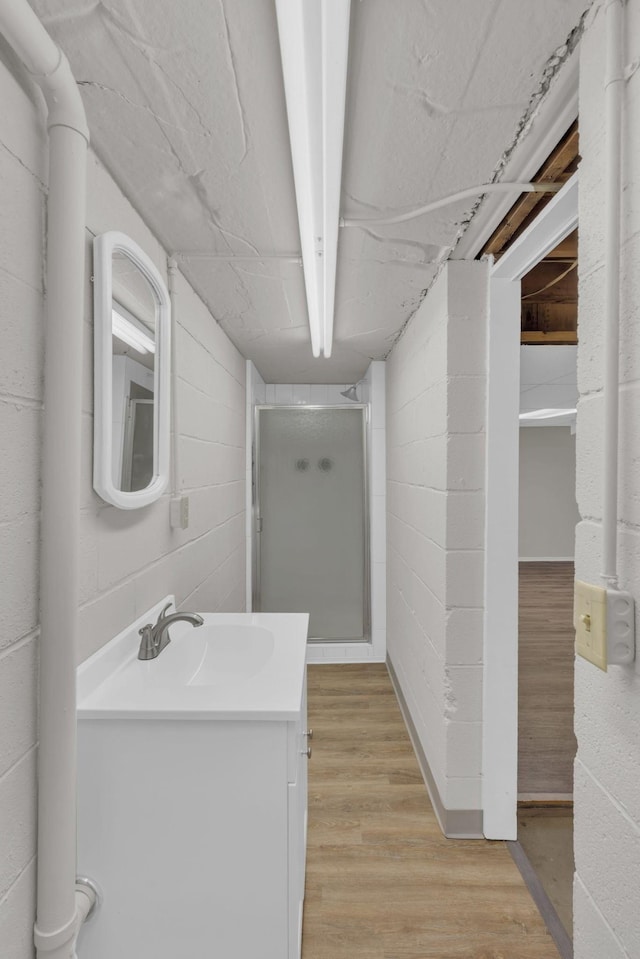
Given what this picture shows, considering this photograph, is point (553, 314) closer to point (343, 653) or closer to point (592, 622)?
point (592, 622)

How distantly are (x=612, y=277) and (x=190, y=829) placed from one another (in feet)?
4.39

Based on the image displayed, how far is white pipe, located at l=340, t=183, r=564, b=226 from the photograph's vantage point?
125 centimetres

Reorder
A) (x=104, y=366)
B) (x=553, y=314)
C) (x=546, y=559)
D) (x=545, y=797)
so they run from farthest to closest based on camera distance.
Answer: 1. (x=546, y=559)
2. (x=553, y=314)
3. (x=545, y=797)
4. (x=104, y=366)

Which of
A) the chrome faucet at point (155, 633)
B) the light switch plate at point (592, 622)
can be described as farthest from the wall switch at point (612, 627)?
the chrome faucet at point (155, 633)

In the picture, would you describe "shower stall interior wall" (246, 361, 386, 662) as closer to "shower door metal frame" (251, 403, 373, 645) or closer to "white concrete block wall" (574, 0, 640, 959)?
"shower door metal frame" (251, 403, 373, 645)

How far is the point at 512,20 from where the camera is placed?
33.1 inches

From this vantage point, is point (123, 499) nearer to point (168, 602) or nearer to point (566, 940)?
point (168, 602)

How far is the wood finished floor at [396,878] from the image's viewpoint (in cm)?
141

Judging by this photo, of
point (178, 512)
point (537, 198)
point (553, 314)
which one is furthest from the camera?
point (553, 314)

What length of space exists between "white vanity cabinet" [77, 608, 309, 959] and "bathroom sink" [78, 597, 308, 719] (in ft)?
0.10

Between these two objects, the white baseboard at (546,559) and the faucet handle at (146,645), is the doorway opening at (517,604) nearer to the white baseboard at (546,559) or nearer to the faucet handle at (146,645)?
the faucet handle at (146,645)

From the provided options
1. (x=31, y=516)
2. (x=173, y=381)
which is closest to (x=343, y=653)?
(x=173, y=381)

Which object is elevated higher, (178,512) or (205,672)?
(178,512)

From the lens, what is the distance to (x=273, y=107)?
41.7 inches
